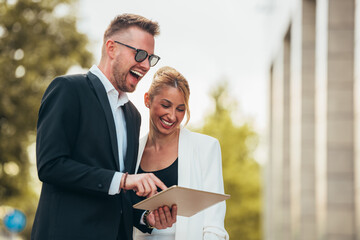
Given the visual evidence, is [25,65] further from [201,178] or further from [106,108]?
[106,108]

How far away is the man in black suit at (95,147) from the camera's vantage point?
323 centimetres

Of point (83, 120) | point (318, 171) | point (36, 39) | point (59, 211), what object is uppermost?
point (36, 39)

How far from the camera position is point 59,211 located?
3.26 metres

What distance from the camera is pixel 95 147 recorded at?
3348 millimetres

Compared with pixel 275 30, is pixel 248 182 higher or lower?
lower

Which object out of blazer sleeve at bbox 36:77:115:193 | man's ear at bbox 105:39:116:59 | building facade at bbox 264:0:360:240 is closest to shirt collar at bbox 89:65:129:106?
man's ear at bbox 105:39:116:59

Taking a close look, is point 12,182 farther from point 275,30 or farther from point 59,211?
point 59,211

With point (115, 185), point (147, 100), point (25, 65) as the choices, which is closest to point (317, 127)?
point (25, 65)

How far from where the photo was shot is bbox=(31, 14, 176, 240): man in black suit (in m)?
3.23

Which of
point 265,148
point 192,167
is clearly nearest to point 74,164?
point 192,167

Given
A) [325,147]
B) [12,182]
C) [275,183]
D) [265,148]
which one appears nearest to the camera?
[325,147]

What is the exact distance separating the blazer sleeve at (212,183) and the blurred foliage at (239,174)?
2352 cm

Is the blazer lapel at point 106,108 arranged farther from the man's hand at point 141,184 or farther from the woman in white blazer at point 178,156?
the woman in white blazer at point 178,156

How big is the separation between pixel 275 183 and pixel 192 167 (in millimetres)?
20738
